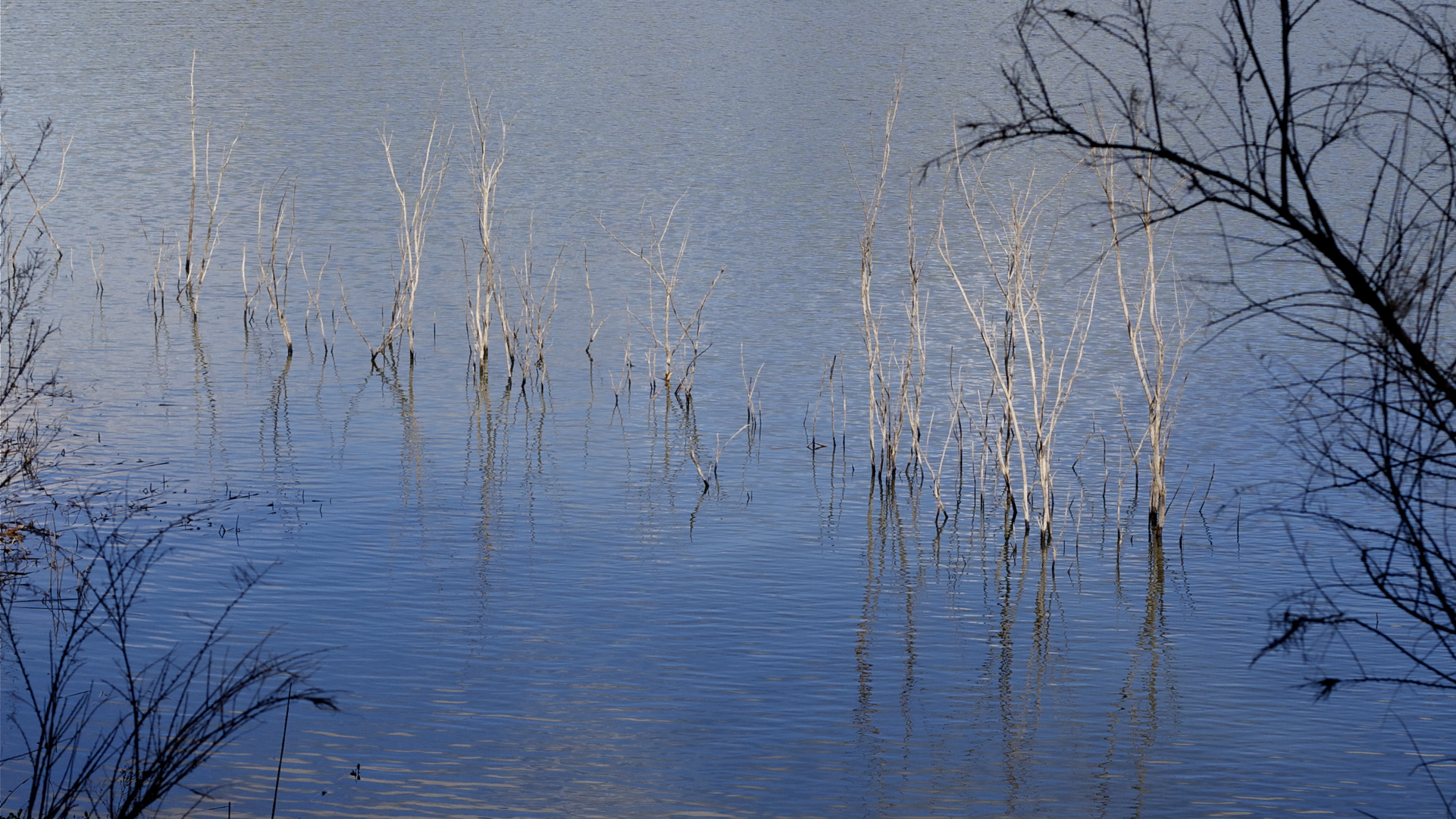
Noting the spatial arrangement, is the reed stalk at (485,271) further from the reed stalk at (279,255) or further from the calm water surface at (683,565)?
the reed stalk at (279,255)

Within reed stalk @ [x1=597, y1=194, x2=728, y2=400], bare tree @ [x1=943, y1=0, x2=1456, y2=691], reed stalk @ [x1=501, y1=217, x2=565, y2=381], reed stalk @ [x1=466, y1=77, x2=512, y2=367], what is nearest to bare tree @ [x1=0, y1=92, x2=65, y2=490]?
reed stalk @ [x1=466, y1=77, x2=512, y2=367]

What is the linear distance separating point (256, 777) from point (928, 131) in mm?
27895

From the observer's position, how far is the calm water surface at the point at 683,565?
765cm

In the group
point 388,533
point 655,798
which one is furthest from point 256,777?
point 388,533

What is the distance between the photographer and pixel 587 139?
32906mm

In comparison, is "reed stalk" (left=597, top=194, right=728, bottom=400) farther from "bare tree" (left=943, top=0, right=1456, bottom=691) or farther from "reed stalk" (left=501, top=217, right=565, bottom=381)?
"bare tree" (left=943, top=0, right=1456, bottom=691)

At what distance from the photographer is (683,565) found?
1084 cm

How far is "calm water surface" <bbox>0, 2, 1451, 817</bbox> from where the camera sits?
7652mm

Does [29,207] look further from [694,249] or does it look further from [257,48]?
[257,48]

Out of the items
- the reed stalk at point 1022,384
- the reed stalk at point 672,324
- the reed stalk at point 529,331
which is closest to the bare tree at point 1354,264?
the reed stalk at point 1022,384

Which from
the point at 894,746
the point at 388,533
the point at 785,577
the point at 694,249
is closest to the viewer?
the point at 894,746

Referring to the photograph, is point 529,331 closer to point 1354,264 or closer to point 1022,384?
point 1022,384

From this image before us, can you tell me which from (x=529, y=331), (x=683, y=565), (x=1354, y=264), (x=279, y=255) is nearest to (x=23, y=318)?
(x=279, y=255)

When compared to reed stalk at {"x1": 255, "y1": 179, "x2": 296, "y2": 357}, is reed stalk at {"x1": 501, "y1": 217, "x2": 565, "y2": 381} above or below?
below
